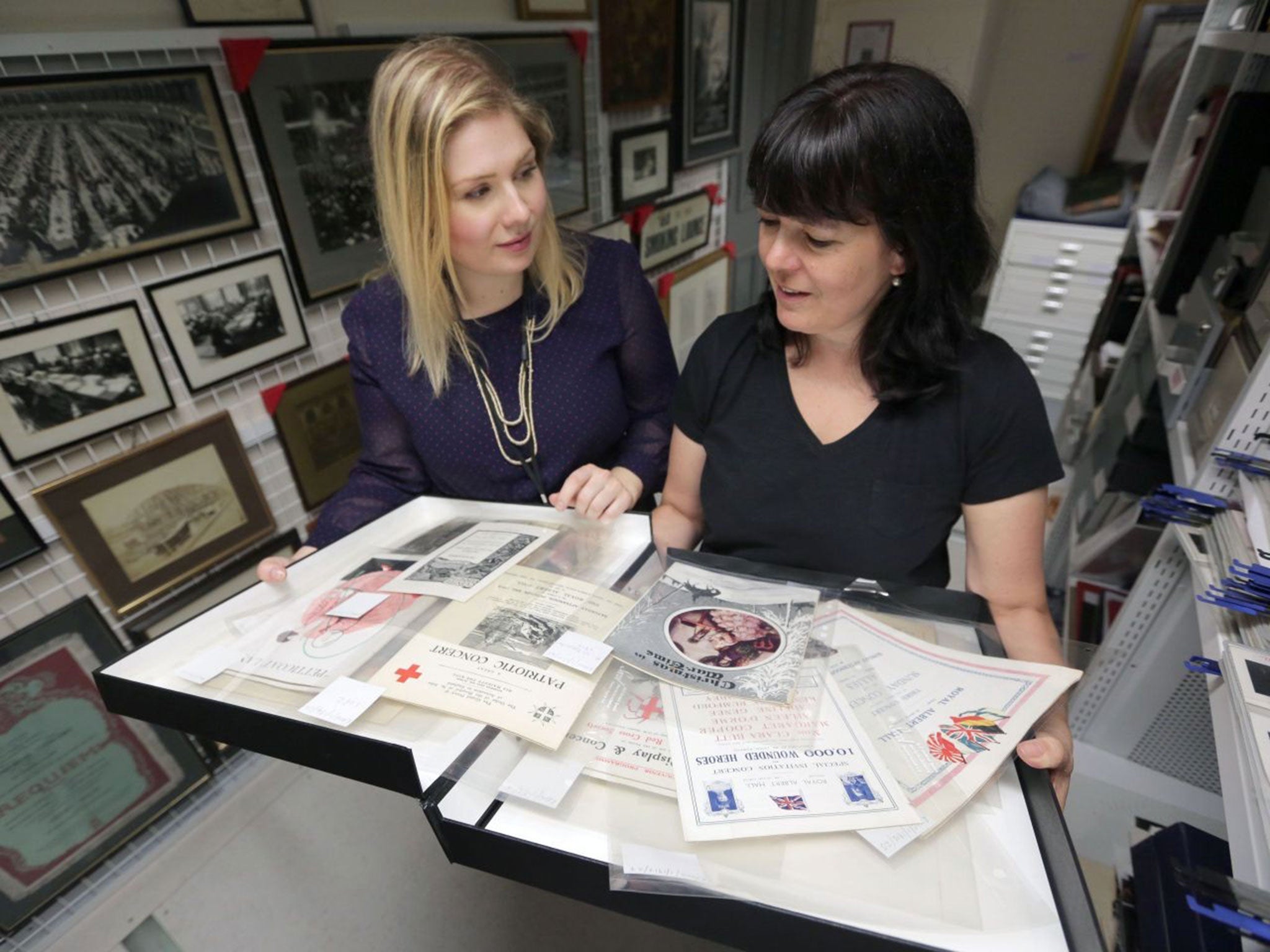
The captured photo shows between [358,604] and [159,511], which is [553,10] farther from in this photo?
[358,604]

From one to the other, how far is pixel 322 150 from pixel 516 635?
112cm

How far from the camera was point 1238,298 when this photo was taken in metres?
1.26

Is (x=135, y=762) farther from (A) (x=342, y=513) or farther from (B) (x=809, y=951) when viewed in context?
(B) (x=809, y=951)

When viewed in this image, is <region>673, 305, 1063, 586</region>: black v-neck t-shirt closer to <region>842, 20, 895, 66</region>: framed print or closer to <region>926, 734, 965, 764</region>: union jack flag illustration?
<region>926, 734, 965, 764</region>: union jack flag illustration

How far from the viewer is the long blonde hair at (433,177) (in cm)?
96

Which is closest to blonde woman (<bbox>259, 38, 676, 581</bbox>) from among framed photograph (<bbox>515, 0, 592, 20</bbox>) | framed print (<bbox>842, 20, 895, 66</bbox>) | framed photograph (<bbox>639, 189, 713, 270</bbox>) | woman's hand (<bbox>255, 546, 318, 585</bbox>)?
woman's hand (<bbox>255, 546, 318, 585</bbox>)

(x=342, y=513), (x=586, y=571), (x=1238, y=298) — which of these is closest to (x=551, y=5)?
(x=342, y=513)

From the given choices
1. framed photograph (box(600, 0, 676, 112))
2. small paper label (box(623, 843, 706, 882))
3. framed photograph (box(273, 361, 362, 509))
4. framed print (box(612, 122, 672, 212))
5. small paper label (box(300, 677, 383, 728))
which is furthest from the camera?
framed print (box(612, 122, 672, 212))

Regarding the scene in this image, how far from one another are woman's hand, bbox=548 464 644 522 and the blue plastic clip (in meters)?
0.77

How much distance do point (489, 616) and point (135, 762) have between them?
3.68 ft

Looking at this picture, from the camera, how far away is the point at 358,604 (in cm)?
82

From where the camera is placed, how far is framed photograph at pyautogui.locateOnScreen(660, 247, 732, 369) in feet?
8.44

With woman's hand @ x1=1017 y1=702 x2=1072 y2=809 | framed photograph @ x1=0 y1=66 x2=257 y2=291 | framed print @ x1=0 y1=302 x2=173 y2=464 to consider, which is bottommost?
woman's hand @ x1=1017 y1=702 x2=1072 y2=809

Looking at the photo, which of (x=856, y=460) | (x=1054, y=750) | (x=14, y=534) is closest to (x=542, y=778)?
(x=1054, y=750)
